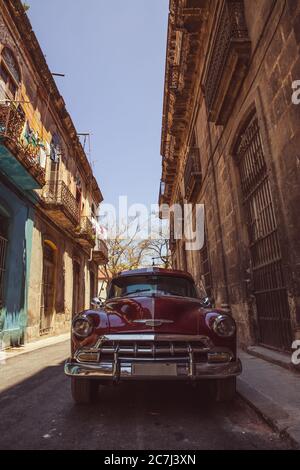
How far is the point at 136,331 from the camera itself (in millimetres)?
3078

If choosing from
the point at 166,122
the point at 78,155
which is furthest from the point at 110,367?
the point at 78,155

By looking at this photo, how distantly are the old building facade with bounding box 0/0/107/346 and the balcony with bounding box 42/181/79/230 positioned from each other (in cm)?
4

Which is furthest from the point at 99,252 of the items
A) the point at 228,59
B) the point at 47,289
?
the point at 228,59

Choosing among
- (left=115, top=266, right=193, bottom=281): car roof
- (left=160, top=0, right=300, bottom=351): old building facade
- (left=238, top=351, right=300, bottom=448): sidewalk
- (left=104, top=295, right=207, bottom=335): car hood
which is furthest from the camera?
(left=115, top=266, right=193, bottom=281): car roof

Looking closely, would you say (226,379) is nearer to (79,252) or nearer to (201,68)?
(201,68)

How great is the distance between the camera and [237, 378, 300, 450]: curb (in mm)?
2223

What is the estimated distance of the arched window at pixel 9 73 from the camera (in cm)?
944

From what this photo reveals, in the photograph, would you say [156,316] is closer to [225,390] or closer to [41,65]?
[225,390]

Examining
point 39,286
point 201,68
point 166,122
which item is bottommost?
point 39,286

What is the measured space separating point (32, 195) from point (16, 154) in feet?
9.02

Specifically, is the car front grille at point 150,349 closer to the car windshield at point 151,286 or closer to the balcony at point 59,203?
the car windshield at point 151,286

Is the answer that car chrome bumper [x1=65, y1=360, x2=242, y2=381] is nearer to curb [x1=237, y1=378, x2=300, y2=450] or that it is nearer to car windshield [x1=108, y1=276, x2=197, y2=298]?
curb [x1=237, y1=378, x2=300, y2=450]

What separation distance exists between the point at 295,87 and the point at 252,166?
2.27 metres

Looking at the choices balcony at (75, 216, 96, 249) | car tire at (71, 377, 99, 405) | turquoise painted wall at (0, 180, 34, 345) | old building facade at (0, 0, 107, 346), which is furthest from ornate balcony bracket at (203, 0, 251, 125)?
balcony at (75, 216, 96, 249)
